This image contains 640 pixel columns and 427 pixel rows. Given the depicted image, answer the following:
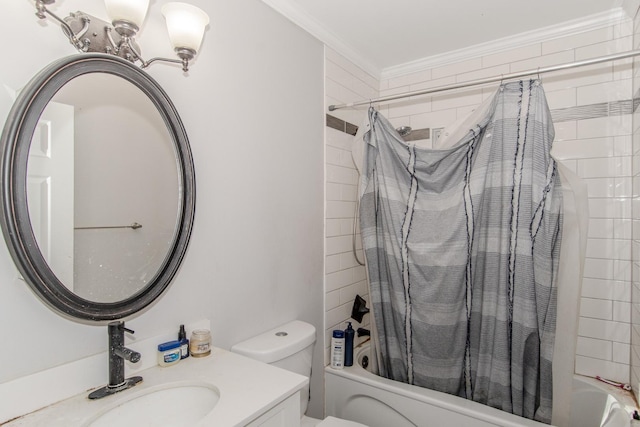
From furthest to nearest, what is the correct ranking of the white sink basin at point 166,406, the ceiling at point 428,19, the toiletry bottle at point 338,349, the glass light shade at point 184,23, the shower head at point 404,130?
1. the shower head at point 404,130
2. the toiletry bottle at point 338,349
3. the ceiling at point 428,19
4. the glass light shade at point 184,23
5. the white sink basin at point 166,406

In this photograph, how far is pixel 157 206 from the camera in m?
1.20

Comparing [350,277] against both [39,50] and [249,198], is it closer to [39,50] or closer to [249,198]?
[249,198]

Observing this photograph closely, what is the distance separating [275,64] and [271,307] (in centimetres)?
120

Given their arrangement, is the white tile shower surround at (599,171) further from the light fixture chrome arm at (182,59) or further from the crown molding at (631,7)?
the light fixture chrome arm at (182,59)

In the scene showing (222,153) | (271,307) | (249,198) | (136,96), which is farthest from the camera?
(271,307)

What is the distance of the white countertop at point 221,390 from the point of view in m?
0.89

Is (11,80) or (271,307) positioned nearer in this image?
(11,80)

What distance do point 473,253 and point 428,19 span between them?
4.27 ft

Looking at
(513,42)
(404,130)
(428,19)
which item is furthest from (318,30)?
(513,42)

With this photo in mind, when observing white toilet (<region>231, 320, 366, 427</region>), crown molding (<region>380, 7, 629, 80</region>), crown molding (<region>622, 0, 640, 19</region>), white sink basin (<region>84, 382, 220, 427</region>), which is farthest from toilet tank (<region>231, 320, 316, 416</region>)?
crown molding (<region>622, 0, 640, 19</region>)

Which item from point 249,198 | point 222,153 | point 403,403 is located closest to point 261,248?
point 249,198

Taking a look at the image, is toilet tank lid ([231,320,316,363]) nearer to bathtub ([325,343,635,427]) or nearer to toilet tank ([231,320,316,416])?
toilet tank ([231,320,316,416])

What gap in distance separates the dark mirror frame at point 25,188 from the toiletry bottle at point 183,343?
0.19m

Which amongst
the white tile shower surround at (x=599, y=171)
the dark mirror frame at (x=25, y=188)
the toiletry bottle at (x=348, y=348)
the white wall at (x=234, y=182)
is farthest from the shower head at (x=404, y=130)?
the dark mirror frame at (x=25, y=188)
